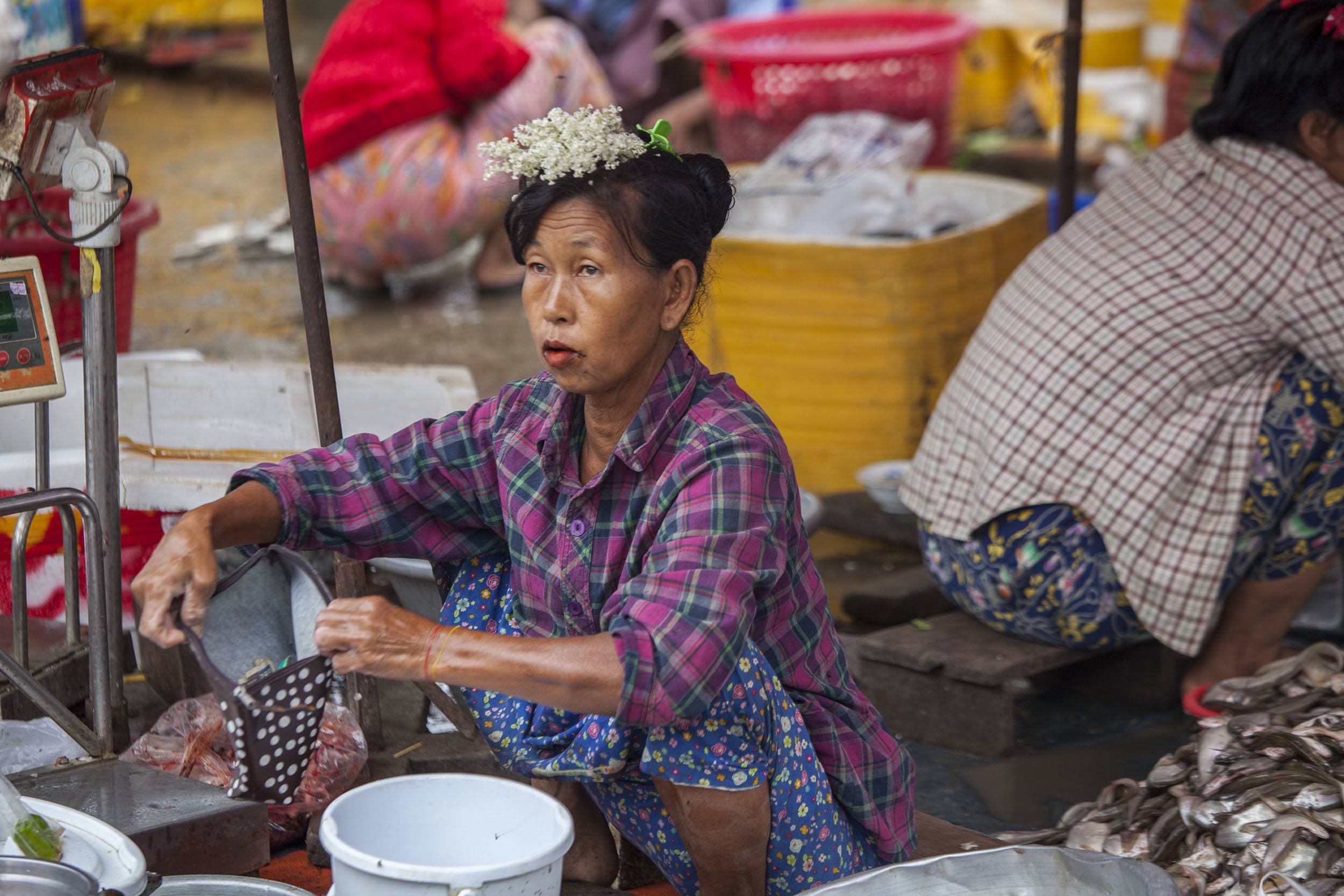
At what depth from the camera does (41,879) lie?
64.5 inches

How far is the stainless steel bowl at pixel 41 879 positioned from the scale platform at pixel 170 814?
11.2 inches

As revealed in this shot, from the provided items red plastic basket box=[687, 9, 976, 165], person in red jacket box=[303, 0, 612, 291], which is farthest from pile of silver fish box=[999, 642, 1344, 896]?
person in red jacket box=[303, 0, 612, 291]

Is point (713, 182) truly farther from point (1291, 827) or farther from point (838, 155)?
point (838, 155)

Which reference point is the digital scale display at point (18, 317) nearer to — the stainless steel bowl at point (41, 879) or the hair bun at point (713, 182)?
the stainless steel bowl at point (41, 879)

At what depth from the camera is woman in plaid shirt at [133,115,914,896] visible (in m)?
1.68

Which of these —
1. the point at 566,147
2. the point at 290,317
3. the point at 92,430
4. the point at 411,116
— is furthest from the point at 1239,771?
the point at 290,317

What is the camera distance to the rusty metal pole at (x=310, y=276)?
7.42 ft

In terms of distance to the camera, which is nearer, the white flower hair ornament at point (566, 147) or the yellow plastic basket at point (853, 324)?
the white flower hair ornament at point (566, 147)

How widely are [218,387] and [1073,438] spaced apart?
1.86m

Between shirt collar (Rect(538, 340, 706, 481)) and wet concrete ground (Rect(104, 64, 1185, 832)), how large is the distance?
121cm

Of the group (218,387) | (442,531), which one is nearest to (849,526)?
(218,387)

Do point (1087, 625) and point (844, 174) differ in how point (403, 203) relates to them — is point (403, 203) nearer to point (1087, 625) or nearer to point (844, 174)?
point (844, 174)

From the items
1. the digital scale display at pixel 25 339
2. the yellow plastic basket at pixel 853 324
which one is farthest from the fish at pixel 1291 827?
the yellow plastic basket at pixel 853 324

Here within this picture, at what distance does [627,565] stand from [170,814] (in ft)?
2.40
